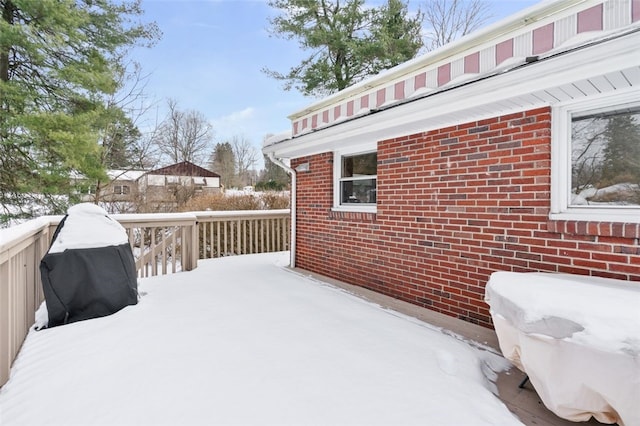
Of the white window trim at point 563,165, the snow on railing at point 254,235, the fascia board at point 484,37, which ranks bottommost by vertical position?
the snow on railing at point 254,235

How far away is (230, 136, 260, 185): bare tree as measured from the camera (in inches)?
1539

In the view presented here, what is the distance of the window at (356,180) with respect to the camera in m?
5.28

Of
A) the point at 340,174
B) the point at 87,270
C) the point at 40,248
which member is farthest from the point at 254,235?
the point at 87,270

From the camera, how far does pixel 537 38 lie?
276cm

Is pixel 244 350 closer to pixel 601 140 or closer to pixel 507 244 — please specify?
pixel 507 244

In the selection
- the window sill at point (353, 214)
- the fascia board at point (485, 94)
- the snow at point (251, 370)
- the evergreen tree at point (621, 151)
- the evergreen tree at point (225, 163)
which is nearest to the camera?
the snow at point (251, 370)

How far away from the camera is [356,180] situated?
5.56 m

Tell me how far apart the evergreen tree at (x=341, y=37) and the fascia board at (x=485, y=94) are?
8566 mm

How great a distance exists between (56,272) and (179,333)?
1544mm

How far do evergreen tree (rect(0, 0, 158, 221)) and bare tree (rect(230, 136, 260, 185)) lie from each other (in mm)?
29586

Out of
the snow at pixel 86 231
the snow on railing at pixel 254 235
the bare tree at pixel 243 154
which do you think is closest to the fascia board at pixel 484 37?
the snow at pixel 86 231

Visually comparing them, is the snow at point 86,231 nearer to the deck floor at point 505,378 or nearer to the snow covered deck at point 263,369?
the snow covered deck at point 263,369

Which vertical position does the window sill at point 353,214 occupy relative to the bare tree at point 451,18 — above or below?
below

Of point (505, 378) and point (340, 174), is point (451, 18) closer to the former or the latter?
point (340, 174)
